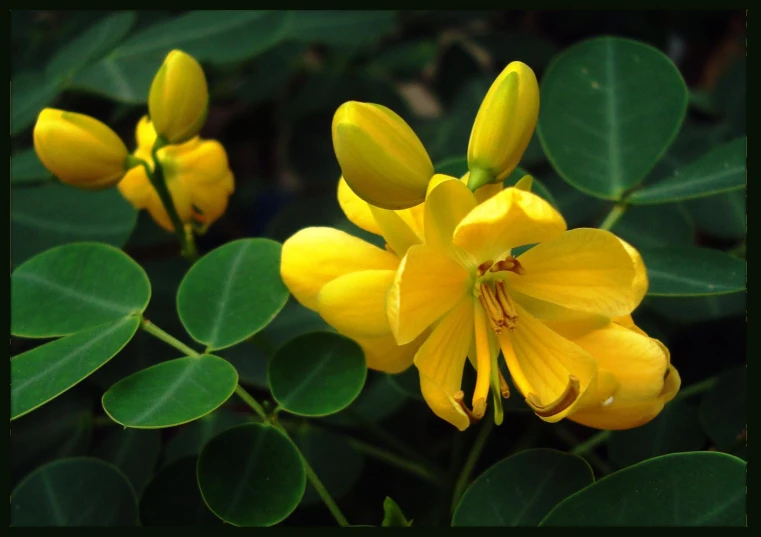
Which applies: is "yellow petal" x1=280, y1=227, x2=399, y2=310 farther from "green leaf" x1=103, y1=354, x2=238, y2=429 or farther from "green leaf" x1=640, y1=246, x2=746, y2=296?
"green leaf" x1=640, y1=246, x2=746, y2=296

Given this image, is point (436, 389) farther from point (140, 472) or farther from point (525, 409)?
point (140, 472)

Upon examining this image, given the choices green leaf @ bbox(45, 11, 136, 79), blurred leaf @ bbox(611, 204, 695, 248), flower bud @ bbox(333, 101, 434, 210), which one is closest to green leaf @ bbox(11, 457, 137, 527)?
flower bud @ bbox(333, 101, 434, 210)

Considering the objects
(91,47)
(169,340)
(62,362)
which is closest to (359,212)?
(169,340)

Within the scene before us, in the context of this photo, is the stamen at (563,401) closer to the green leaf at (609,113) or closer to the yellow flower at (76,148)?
the green leaf at (609,113)

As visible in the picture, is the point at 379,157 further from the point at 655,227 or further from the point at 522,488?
the point at 655,227

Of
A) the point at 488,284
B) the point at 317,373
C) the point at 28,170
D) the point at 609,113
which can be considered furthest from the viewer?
the point at 28,170

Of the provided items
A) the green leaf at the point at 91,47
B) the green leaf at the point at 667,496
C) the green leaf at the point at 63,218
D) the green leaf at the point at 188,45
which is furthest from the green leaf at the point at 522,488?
the green leaf at the point at 91,47

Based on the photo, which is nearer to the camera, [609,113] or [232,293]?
[232,293]

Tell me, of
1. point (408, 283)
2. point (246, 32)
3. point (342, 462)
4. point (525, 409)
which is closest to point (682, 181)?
point (525, 409)
